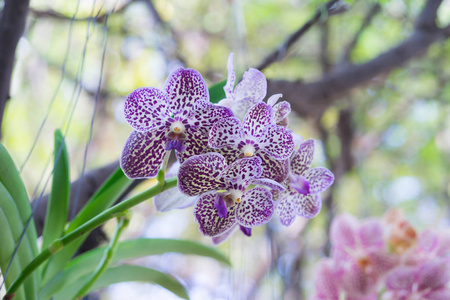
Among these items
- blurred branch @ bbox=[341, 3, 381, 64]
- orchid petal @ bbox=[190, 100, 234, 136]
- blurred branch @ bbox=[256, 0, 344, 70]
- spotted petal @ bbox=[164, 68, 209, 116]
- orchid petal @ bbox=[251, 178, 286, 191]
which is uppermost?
blurred branch @ bbox=[341, 3, 381, 64]

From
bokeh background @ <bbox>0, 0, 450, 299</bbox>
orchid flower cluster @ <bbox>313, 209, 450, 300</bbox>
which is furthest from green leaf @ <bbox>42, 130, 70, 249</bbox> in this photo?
bokeh background @ <bbox>0, 0, 450, 299</bbox>

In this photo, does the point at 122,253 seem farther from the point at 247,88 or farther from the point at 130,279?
the point at 247,88

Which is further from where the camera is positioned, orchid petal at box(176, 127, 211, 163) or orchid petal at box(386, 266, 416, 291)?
orchid petal at box(386, 266, 416, 291)

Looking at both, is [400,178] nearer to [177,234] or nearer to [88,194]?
[177,234]

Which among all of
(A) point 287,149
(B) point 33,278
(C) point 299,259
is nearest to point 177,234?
(C) point 299,259

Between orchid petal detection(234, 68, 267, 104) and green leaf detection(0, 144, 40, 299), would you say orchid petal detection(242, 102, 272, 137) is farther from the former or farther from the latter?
green leaf detection(0, 144, 40, 299)

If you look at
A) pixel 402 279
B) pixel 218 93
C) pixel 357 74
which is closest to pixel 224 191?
pixel 218 93
